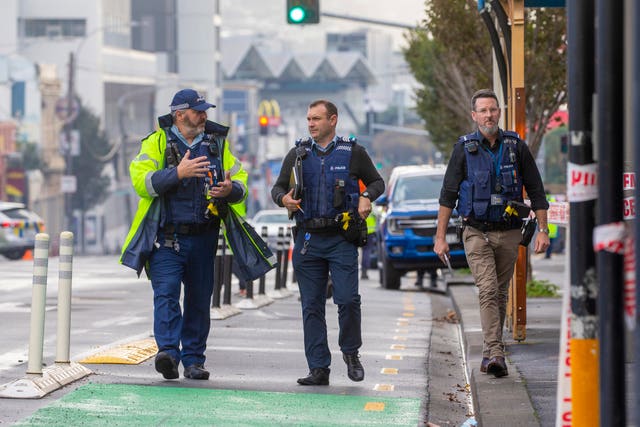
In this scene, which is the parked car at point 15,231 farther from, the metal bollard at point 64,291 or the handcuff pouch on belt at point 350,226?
the handcuff pouch on belt at point 350,226

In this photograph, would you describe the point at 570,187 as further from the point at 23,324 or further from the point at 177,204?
the point at 23,324

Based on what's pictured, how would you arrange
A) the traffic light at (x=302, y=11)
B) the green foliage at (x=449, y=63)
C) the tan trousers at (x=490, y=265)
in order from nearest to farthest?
the tan trousers at (x=490, y=265), the green foliage at (x=449, y=63), the traffic light at (x=302, y=11)

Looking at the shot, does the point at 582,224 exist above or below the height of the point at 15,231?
above

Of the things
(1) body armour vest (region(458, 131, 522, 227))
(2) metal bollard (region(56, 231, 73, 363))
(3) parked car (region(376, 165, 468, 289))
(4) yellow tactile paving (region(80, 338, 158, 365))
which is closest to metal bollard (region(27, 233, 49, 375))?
(2) metal bollard (region(56, 231, 73, 363))

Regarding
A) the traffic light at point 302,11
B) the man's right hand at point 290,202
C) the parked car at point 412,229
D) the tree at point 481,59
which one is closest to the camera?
the man's right hand at point 290,202

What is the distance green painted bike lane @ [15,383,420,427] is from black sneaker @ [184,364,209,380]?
0.47 m

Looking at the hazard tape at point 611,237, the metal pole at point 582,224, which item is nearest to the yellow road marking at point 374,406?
the metal pole at point 582,224

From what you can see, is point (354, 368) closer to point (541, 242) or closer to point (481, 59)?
point (541, 242)

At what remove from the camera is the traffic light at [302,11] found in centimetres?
2250

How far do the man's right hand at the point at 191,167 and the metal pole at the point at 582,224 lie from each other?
4455 millimetres

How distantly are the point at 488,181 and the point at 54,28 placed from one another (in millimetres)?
94560

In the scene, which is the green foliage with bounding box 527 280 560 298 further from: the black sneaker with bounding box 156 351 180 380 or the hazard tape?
the hazard tape

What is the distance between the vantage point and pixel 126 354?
38.0ft

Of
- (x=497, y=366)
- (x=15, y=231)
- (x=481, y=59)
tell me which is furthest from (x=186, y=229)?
(x=15, y=231)
